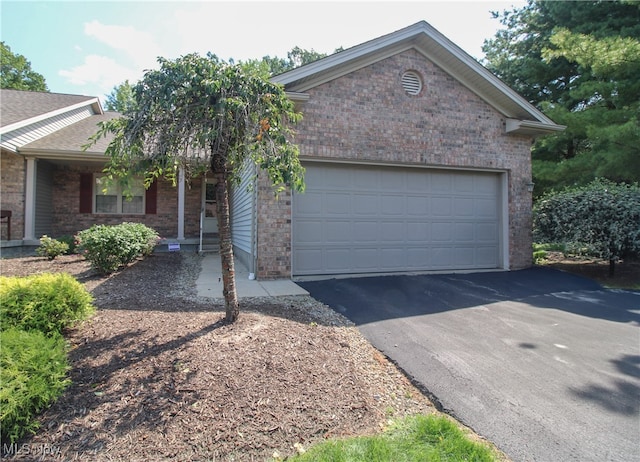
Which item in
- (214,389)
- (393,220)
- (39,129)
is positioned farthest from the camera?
(39,129)

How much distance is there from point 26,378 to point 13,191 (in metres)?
10.8

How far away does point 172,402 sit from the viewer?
2.60 meters

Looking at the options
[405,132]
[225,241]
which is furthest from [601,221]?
[225,241]

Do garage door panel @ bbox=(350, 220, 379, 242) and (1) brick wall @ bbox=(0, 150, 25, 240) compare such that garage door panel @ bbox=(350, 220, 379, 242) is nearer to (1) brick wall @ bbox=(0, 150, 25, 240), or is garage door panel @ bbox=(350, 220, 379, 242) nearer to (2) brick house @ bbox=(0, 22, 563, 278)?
(2) brick house @ bbox=(0, 22, 563, 278)

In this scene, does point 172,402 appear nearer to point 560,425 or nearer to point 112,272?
point 560,425

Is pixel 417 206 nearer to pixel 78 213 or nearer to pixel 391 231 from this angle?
pixel 391 231

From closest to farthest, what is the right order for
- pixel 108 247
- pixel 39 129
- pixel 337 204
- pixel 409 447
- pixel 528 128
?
pixel 409 447 < pixel 108 247 < pixel 337 204 < pixel 528 128 < pixel 39 129

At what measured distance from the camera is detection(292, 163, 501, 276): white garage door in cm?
770

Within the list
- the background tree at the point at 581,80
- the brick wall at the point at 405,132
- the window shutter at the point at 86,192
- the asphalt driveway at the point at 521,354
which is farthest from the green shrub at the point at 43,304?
the background tree at the point at 581,80

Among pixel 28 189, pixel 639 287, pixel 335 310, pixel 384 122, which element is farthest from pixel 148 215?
pixel 639 287

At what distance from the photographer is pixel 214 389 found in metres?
2.75

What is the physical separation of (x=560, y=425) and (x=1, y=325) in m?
4.63

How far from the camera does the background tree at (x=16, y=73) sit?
25.0 meters

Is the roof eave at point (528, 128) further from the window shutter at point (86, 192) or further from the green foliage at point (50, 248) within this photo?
the window shutter at point (86, 192)
